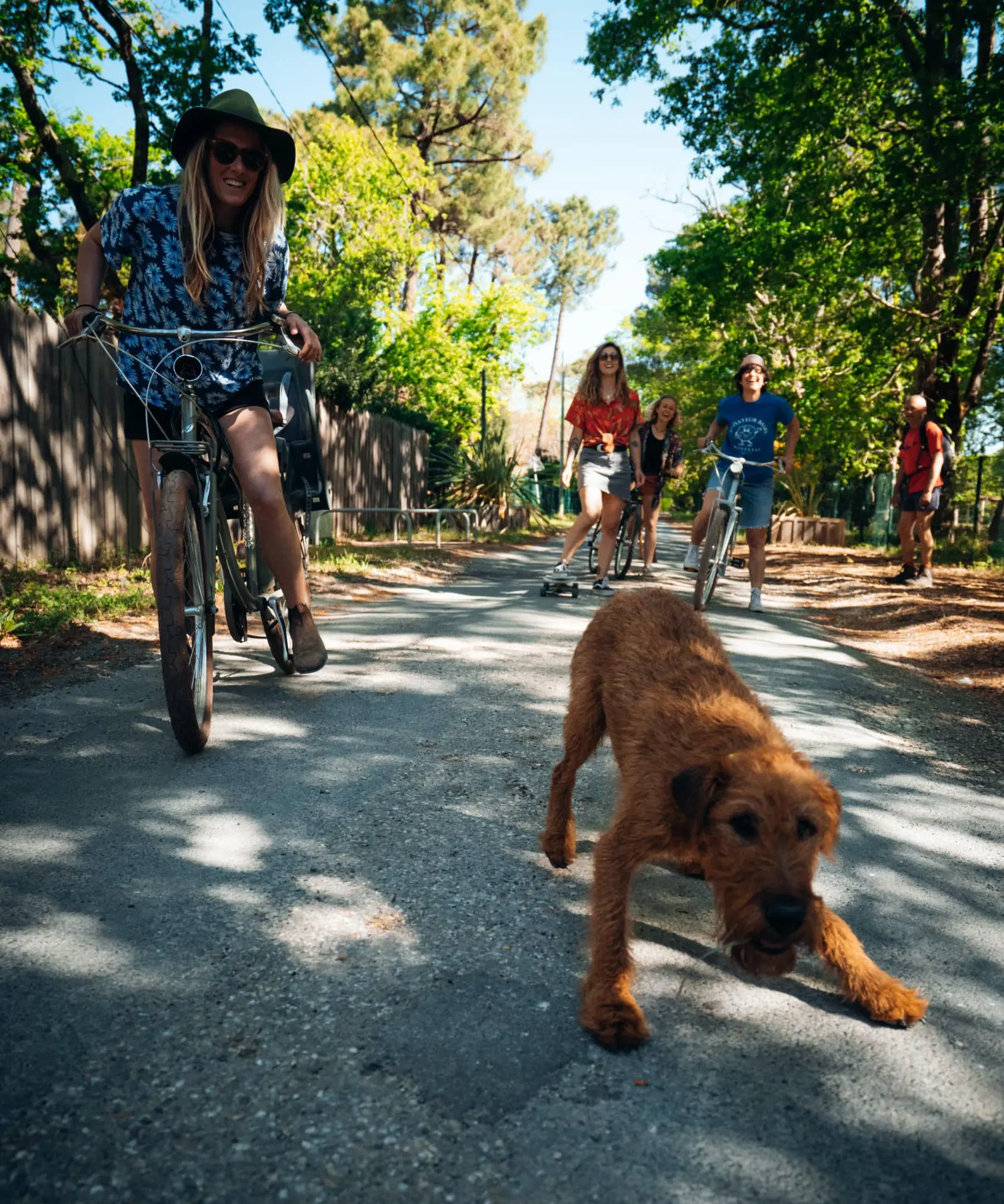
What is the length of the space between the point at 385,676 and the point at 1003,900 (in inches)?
128

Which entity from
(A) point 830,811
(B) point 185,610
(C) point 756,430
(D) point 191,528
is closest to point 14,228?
(C) point 756,430

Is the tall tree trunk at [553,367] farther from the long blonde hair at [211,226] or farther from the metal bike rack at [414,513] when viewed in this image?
the long blonde hair at [211,226]

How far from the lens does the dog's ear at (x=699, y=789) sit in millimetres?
2004

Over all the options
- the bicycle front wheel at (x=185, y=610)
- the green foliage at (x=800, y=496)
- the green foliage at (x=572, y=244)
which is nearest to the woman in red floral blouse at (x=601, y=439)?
the bicycle front wheel at (x=185, y=610)

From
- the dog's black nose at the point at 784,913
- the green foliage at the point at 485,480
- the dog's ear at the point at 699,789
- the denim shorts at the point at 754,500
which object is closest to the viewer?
the dog's black nose at the point at 784,913

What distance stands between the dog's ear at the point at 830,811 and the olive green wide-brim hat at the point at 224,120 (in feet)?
10.2

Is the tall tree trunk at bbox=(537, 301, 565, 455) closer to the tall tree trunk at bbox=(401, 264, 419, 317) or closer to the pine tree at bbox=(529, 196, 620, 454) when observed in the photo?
Result: the pine tree at bbox=(529, 196, 620, 454)

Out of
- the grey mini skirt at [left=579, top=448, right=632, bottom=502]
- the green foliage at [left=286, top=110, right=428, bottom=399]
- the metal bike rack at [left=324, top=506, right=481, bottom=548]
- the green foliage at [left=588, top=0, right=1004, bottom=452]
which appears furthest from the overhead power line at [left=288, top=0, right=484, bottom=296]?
the grey mini skirt at [left=579, top=448, right=632, bottom=502]

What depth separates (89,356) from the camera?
28.5 feet

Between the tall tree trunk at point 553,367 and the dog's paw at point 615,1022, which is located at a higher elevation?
the tall tree trunk at point 553,367

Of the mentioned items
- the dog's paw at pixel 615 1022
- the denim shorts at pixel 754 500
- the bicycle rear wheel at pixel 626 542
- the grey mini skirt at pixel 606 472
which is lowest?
the dog's paw at pixel 615 1022

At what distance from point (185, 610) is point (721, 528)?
238 inches

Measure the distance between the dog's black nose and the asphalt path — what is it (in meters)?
0.31

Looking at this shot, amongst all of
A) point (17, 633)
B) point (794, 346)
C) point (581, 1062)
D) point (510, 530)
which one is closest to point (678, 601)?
point (581, 1062)
